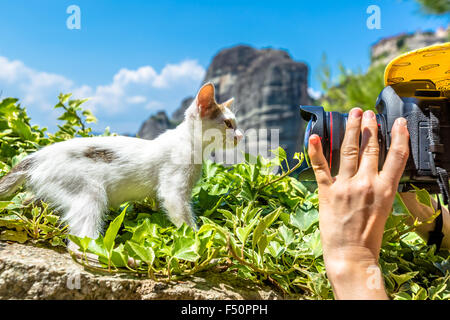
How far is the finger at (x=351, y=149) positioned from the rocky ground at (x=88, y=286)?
0.21 meters

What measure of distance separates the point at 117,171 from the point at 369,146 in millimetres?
496

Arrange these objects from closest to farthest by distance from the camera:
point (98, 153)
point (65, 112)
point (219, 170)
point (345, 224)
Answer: point (345, 224) < point (98, 153) < point (219, 170) < point (65, 112)

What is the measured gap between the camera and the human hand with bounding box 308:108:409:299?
0.45 metres

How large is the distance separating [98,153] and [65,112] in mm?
386

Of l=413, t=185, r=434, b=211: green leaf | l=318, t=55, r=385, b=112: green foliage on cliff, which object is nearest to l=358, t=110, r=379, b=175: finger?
l=413, t=185, r=434, b=211: green leaf

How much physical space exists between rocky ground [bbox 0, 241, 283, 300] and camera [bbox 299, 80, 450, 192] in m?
0.25

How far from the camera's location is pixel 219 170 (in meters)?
0.92

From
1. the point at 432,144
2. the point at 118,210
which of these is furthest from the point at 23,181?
the point at 432,144

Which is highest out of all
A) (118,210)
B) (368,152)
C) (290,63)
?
(290,63)

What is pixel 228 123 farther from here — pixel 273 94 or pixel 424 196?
pixel 273 94

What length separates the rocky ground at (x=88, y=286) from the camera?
1.61ft

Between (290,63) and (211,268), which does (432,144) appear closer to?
(211,268)

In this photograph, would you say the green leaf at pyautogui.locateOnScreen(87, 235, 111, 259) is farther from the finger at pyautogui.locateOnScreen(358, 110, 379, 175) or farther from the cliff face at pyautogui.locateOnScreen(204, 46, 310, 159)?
the cliff face at pyautogui.locateOnScreen(204, 46, 310, 159)

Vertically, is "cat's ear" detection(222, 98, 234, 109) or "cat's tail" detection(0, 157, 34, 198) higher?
"cat's ear" detection(222, 98, 234, 109)
